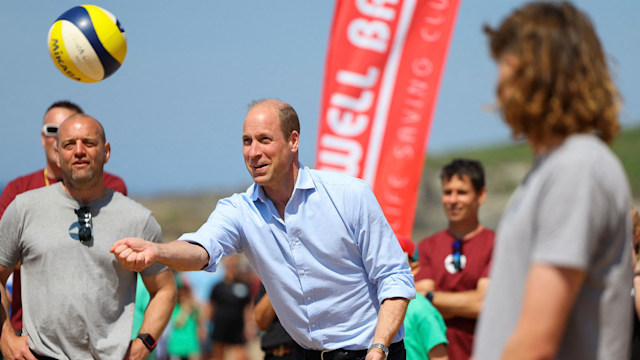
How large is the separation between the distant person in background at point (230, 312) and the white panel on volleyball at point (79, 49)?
981 centimetres

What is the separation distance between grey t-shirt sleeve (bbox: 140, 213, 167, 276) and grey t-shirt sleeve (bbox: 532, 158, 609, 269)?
3.16m

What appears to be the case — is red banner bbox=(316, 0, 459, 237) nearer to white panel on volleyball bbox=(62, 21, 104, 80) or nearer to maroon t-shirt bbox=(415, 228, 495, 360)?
Answer: maroon t-shirt bbox=(415, 228, 495, 360)

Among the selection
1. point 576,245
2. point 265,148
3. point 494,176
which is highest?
point 576,245

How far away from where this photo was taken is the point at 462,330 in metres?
6.12

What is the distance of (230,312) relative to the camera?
593 inches

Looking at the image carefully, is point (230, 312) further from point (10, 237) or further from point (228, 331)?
point (10, 237)

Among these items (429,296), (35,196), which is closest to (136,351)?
(35,196)

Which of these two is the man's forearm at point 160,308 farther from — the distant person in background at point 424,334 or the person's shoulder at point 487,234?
the person's shoulder at point 487,234

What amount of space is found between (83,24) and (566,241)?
4.52 m

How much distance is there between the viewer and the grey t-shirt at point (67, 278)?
4570 millimetres

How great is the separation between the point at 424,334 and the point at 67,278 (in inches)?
93.0

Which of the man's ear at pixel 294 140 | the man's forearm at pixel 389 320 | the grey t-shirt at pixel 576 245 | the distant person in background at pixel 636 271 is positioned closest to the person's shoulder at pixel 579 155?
the grey t-shirt at pixel 576 245

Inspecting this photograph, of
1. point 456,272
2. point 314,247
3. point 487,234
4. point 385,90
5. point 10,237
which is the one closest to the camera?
point 314,247

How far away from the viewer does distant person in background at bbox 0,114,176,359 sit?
457 cm
